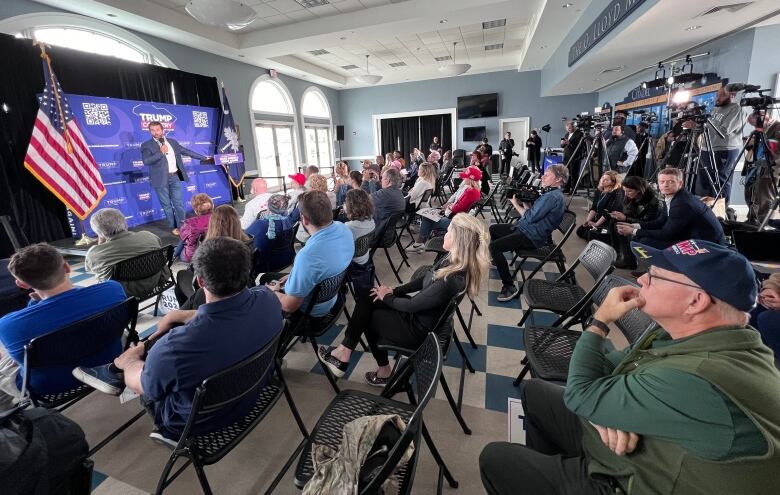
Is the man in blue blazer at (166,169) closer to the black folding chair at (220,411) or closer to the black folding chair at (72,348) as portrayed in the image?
the black folding chair at (72,348)

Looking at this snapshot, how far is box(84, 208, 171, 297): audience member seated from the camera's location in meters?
2.49

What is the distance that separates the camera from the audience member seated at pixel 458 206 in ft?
14.4

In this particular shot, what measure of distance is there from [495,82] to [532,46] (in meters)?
4.36

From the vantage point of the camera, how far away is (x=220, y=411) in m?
1.33

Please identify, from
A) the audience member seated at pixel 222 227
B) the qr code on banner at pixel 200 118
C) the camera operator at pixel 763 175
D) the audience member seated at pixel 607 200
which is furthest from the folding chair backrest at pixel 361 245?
the qr code on banner at pixel 200 118

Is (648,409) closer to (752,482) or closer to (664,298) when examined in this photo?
(752,482)

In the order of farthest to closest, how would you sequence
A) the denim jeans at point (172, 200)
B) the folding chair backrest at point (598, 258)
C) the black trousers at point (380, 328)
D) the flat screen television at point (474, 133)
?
1. the flat screen television at point (474, 133)
2. the denim jeans at point (172, 200)
3. the folding chair backrest at point (598, 258)
4. the black trousers at point (380, 328)

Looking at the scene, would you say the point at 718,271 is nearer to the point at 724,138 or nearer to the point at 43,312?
the point at 43,312

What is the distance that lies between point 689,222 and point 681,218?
67 mm

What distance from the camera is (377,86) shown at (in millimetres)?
14234

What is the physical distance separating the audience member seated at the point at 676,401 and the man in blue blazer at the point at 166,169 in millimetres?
6116

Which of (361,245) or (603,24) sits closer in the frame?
(361,245)

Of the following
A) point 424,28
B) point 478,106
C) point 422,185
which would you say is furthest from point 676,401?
point 478,106

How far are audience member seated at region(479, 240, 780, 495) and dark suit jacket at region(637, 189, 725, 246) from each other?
8.32 ft
